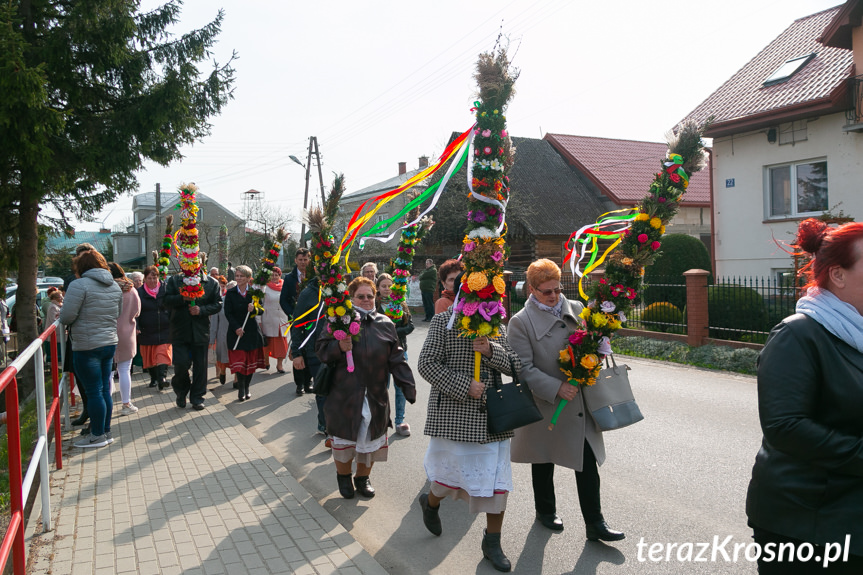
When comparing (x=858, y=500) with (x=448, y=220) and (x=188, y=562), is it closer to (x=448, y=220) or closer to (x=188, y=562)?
(x=188, y=562)

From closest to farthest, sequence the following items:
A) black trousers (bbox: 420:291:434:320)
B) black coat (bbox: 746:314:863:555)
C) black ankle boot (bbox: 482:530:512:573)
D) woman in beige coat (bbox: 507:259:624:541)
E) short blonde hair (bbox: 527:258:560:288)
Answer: black coat (bbox: 746:314:863:555), black ankle boot (bbox: 482:530:512:573), woman in beige coat (bbox: 507:259:624:541), short blonde hair (bbox: 527:258:560:288), black trousers (bbox: 420:291:434:320)

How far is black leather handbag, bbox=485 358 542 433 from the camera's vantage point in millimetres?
4281

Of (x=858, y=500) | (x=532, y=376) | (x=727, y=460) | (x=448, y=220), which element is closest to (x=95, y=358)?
(x=532, y=376)

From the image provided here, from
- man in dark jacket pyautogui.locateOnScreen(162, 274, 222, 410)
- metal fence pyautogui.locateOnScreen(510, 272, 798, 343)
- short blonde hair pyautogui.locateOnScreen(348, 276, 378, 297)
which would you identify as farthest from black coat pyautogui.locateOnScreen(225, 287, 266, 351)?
metal fence pyautogui.locateOnScreen(510, 272, 798, 343)

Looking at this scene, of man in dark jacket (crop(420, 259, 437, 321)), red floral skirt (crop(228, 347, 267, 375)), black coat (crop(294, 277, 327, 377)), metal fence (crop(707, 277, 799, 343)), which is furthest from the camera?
man in dark jacket (crop(420, 259, 437, 321))

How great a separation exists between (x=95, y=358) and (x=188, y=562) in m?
3.75

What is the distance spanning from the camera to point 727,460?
6.32 metres

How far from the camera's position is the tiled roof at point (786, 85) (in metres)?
17.1

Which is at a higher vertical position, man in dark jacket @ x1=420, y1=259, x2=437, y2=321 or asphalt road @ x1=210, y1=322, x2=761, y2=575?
man in dark jacket @ x1=420, y1=259, x2=437, y2=321

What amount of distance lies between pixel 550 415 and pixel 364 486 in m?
1.92

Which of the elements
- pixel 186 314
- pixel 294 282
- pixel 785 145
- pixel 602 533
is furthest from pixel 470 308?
pixel 785 145

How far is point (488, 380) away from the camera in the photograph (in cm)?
461

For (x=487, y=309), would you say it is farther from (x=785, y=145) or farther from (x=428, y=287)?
(x=428, y=287)

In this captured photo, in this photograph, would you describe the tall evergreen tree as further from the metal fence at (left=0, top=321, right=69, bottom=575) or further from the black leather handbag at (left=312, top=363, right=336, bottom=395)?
the black leather handbag at (left=312, top=363, right=336, bottom=395)
